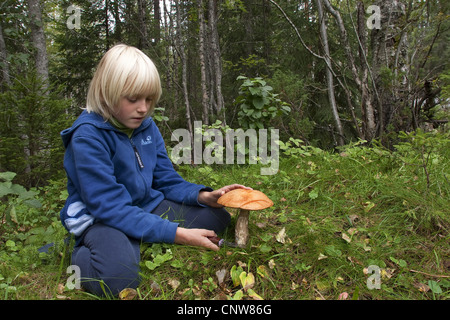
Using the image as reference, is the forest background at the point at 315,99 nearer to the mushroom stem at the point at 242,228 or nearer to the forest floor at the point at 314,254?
the forest floor at the point at 314,254

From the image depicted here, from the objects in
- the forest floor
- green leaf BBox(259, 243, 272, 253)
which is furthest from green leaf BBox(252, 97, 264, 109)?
green leaf BBox(259, 243, 272, 253)

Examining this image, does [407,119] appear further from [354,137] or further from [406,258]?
[406,258]

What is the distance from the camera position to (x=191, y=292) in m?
1.74

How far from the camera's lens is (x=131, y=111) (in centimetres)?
Answer: 196

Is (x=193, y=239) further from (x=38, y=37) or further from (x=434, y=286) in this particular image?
(x=38, y=37)

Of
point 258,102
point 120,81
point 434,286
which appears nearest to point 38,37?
point 258,102

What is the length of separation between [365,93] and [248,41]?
219 inches

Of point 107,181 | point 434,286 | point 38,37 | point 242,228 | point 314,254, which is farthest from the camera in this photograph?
point 38,37

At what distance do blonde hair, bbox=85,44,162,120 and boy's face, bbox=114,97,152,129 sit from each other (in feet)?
0.11

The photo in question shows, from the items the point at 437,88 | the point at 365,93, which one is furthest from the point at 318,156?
the point at 437,88

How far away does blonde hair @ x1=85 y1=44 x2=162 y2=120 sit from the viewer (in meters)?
1.88

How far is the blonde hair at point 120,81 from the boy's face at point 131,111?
32mm

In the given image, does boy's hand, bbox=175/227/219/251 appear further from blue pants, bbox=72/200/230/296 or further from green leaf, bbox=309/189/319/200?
Answer: green leaf, bbox=309/189/319/200

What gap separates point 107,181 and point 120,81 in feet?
2.27
